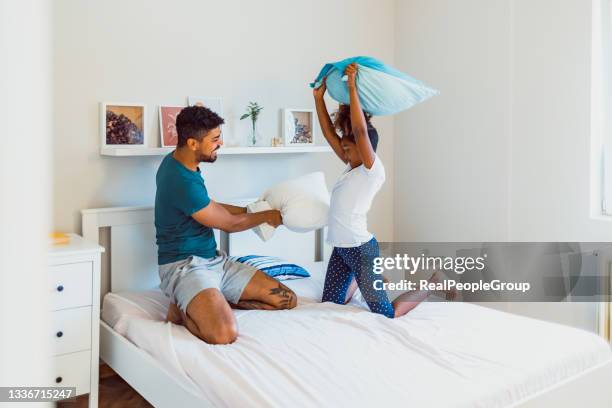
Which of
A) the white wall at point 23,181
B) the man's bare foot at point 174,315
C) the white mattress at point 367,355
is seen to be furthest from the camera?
the man's bare foot at point 174,315

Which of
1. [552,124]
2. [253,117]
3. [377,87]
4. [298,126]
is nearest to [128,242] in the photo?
[253,117]

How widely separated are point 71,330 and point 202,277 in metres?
0.54

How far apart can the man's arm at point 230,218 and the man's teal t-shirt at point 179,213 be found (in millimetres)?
36

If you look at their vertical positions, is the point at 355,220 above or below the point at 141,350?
above

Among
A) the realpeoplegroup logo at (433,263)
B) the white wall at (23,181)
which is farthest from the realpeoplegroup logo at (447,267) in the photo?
the white wall at (23,181)

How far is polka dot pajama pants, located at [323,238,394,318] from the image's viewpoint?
255 centimetres

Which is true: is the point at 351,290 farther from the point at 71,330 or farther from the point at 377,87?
the point at 71,330

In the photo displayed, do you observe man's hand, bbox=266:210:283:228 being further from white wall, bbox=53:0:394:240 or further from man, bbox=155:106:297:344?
white wall, bbox=53:0:394:240

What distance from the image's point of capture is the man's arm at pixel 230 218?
2557 mm

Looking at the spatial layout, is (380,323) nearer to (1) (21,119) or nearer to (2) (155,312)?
(2) (155,312)

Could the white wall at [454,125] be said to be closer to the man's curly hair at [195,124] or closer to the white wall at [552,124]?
the white wall at [552,124]

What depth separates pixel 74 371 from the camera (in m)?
2.44

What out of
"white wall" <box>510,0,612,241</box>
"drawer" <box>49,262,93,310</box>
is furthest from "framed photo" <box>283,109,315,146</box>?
"drawer" <box>49,262,93,310</box>

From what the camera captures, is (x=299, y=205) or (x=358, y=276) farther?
(x=299, y=205)
